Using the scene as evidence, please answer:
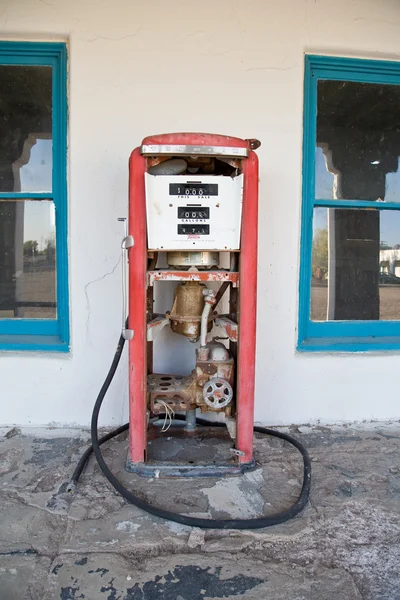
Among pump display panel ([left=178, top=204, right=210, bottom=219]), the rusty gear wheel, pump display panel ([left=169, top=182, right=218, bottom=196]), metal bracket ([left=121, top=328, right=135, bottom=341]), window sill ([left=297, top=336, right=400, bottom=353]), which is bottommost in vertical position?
the rusty gear wheel

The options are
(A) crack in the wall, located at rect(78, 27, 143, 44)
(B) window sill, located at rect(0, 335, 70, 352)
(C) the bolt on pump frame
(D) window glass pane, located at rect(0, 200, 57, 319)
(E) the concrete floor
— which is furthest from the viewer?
(D) window glass pane, located at rect(0, 200, 57, 319)

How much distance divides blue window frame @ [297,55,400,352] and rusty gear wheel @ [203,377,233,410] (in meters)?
0.72

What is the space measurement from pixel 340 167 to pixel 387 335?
112 centimetres

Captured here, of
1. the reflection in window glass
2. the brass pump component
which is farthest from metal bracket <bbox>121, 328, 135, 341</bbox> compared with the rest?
the reflection in window glass

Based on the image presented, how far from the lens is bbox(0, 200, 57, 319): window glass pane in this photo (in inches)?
97.8

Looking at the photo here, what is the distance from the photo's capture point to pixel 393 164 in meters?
2.67

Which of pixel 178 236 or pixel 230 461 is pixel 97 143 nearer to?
pixel 178 236

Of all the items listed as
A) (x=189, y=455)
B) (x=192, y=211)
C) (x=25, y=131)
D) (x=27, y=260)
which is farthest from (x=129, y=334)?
(x=25, y=131)

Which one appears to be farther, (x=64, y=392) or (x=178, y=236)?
(x=64, y=392)

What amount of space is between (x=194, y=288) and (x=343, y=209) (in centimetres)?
124

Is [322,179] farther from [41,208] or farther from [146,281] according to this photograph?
[41,208]

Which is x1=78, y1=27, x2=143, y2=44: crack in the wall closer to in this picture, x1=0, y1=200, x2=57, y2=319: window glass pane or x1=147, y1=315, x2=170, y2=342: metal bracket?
x1=0, y1=200, x2=57, y2=319: window glass pane

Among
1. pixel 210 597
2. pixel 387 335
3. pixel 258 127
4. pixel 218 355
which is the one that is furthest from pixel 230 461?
→ pixel 258 127

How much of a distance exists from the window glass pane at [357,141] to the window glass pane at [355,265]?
14 centimetres
